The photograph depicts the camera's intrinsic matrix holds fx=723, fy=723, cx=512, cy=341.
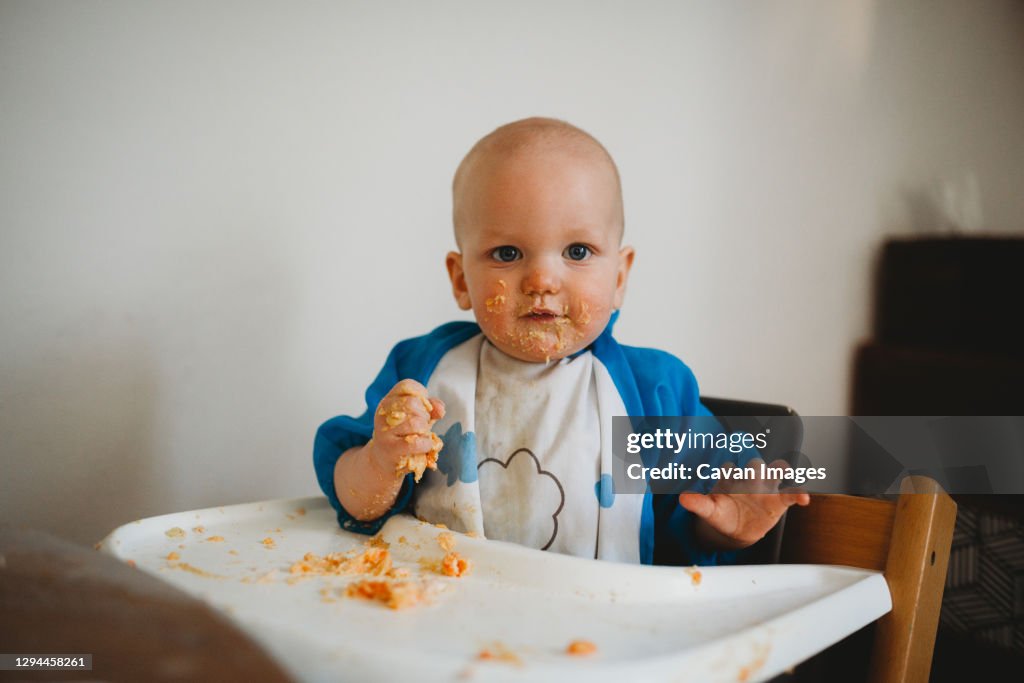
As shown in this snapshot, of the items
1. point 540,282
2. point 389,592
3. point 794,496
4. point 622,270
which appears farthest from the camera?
point 622,270

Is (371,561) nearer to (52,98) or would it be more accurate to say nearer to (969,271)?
(52,98)

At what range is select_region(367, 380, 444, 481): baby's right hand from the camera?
0.70m

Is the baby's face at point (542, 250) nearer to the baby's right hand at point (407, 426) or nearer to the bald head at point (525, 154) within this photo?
the bald head at point (525, 154)

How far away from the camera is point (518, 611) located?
0.58 metres

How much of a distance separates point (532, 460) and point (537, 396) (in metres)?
0.08

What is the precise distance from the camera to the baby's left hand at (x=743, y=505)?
70 centimetres

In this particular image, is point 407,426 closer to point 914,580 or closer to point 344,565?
point 344,565

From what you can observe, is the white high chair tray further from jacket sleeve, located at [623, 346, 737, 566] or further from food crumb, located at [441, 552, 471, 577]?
jacket sleeve, located at [623, 346, 737, 566]

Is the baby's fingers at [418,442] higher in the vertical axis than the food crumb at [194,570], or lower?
higher

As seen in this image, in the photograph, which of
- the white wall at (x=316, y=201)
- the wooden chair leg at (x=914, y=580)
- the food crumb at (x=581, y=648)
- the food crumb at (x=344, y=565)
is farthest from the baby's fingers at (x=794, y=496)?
the white wall at (x=316, y=201)

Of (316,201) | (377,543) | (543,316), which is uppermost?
(316,201)

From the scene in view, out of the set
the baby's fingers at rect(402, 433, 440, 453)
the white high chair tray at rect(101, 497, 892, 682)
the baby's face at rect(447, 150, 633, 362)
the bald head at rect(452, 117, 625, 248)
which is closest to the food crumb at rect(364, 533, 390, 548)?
the white high chair tray at rect(101, 497, 892, 682)

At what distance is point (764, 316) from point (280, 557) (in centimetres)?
125

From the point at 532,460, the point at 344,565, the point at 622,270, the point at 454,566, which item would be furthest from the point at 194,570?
the point at 622,270
